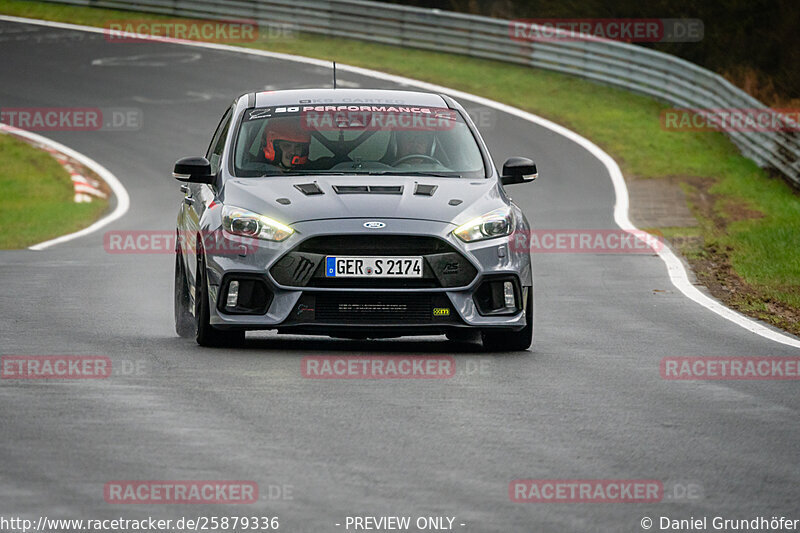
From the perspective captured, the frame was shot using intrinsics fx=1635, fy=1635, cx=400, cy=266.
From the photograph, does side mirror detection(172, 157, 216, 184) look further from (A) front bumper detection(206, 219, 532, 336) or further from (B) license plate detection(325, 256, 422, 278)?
(B) license plate detection(325, 256, 422, 278)

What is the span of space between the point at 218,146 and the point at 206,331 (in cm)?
209

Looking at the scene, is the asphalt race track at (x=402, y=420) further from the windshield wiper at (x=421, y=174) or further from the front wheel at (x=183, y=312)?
the windshield wiper at (x=421, y=174)

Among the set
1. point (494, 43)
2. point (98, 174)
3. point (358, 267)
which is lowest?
point (98, 174)

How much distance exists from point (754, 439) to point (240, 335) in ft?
13.1

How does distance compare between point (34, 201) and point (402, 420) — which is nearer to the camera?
point (402, 420)

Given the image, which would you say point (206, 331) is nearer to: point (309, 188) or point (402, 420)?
point (309, 188)

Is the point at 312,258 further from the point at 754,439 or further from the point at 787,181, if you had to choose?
the point at 787,181

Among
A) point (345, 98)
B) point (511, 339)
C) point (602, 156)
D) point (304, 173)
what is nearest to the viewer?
point (511, 339)

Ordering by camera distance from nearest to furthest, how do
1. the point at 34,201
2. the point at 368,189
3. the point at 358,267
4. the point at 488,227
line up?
the point at 358,267 < the point at 488,227 < the point at 368,189 < the point at 34,201

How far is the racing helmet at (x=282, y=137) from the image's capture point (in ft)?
37.4

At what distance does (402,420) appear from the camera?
26.8 ft

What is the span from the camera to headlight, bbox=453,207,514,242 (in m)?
10.4

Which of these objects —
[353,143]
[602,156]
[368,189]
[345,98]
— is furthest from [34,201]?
[368,189]

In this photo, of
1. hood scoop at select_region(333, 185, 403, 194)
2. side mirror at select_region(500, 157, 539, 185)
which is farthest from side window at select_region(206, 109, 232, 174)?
side mirror at select_region(500, 157, 539, 185)
